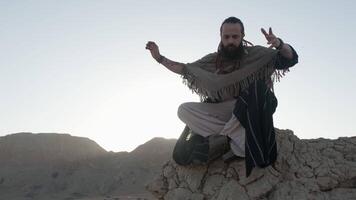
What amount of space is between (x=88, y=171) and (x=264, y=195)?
20.6m

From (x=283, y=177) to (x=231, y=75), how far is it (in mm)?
933

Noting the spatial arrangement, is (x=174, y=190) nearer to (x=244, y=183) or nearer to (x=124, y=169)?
(x=244, y=183)

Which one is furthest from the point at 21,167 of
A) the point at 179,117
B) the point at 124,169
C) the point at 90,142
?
the point at 179,117

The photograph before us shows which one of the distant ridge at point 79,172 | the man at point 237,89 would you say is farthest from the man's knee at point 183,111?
the distant ridge at point 79,172

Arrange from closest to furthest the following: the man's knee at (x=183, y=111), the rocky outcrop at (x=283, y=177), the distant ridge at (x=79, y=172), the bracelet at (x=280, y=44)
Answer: the rocky outcrop at (x=283, y=177)
the bracelet at (x=280, y=44)
the man's knee at (x=183, y=111)
the distant ridge at (x=79, y=172)

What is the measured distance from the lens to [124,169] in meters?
22.5

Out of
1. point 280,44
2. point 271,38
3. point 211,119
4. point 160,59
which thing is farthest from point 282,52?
point 160,59

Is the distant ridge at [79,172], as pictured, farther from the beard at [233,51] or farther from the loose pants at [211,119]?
the beard at [233,51]

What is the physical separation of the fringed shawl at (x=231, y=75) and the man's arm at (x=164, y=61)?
0.06 m

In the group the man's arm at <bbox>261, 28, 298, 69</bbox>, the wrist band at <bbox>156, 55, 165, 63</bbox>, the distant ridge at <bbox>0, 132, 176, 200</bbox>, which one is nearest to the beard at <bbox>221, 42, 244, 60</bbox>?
the man's arm at <bbox>261, 28, 298, 69</bbox>

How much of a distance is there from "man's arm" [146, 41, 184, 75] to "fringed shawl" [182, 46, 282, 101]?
6 centimetres

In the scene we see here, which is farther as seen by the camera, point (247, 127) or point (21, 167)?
point (21, 167)

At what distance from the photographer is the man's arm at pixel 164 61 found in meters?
4.36

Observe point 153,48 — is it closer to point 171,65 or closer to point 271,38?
point 171,65
